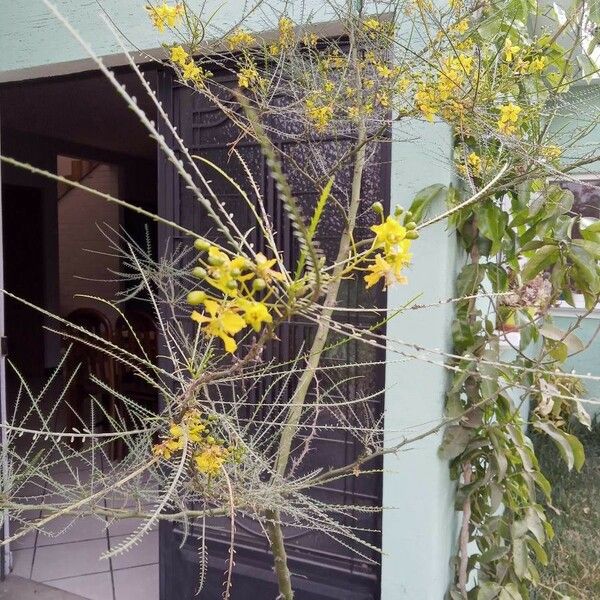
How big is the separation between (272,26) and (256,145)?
437mm

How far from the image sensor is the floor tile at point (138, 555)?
2953 mm

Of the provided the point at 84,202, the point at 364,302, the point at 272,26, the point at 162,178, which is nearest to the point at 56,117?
the point at 84,202

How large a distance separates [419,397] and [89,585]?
74.1 inches

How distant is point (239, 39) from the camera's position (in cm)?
182

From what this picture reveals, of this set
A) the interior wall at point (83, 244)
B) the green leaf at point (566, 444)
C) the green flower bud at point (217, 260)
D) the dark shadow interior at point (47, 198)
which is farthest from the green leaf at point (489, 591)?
the interior wall at point (83, 244)

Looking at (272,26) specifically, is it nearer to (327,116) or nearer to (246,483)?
(327,116)

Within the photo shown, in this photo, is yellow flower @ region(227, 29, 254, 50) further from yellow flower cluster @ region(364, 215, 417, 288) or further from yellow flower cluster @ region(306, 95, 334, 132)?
yellow flower cluster @ region(364, 215, 417, 288)

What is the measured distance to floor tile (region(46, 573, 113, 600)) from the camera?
268cm

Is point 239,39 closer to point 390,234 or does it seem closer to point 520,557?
point 390,234

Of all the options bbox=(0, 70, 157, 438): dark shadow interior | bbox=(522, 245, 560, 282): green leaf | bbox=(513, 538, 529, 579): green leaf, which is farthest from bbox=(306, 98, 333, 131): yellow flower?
bbox=(0, 70, 157, 438): dark shadow interior

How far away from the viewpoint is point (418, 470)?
1.97 m

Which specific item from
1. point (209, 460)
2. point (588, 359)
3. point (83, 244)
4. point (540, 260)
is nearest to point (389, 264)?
point (209, 460)

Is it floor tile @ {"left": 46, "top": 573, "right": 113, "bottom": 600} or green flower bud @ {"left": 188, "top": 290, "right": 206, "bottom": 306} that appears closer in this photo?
green flower bud @ {"left": 188, "top": 290, "right": 206, "bottom": 306}

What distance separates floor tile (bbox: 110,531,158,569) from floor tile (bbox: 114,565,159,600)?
0.05 meters
